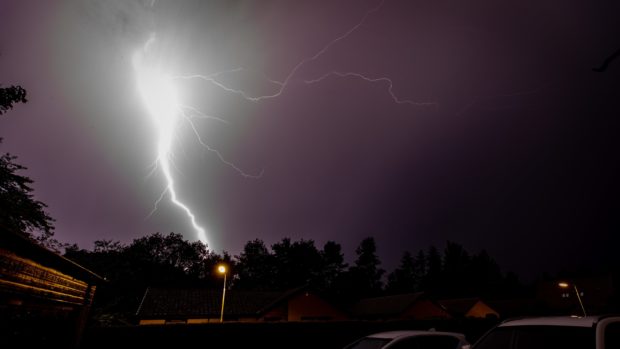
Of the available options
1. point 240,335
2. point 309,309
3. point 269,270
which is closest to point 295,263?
→ point 269,270

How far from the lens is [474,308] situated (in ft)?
139

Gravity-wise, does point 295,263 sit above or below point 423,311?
above

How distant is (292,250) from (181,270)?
23.2 metres

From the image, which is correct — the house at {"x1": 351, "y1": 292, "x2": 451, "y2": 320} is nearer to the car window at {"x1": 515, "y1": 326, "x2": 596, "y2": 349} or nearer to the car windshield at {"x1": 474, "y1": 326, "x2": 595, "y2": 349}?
the car windshield at {"x1": 474, "y1": 326, "x2": 595, "y2": 349}

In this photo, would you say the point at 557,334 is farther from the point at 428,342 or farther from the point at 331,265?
the point at 331,265

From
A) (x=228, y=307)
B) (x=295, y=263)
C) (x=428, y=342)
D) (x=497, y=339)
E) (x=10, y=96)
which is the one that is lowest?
(x=428, y=342)

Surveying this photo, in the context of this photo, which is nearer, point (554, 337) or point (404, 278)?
point (554, 337)

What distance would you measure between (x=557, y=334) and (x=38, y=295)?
9.77m

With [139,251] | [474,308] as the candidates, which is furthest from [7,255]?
[139,251]

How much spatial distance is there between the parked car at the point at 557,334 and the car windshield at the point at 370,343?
286cm

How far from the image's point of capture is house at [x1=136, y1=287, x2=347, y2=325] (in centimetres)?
2516

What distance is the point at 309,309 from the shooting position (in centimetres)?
2736

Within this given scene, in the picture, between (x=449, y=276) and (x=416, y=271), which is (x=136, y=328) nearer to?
(x=449, y=276)

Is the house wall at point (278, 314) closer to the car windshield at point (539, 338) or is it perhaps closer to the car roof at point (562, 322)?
the car windshield at point (539, 338)
